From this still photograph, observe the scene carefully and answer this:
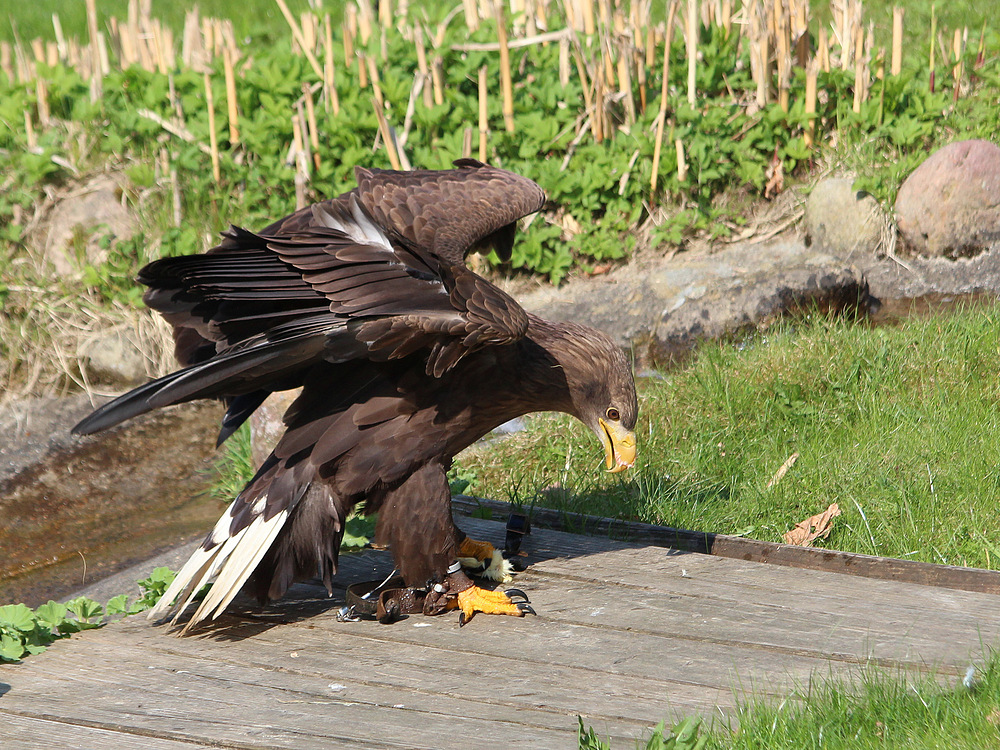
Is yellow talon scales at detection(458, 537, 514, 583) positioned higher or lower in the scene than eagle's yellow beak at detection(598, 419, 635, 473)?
lower

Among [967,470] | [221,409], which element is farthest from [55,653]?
[221,409]

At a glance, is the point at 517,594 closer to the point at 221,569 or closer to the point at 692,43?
the point at 221,569

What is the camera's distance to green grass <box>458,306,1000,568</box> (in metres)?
3.99

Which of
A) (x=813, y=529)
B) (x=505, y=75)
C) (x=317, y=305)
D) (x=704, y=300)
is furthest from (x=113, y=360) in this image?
(x=813, y=529)

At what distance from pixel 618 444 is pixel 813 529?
1.02 metres

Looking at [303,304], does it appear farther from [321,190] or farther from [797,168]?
[797,168]

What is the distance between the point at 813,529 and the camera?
4035mm

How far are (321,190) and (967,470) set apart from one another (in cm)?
447

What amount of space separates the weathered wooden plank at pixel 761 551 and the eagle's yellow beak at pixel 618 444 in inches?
18.5

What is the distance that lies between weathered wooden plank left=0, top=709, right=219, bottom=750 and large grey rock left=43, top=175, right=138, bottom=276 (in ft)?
16.6

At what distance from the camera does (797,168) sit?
7.27 m

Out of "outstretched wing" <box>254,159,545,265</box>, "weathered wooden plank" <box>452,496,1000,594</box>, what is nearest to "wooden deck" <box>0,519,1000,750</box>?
"weathered wooden plank" <box>452,496,1000,594</box>

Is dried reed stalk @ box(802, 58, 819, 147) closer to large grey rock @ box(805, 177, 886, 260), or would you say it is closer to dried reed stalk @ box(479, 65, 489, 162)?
large grey rock @ box(805, 177, 886, 260)

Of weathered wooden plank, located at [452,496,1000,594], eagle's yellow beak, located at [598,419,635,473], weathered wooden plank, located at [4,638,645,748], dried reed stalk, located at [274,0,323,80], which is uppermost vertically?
dried reed stalk, located at [274,0,323,80]
